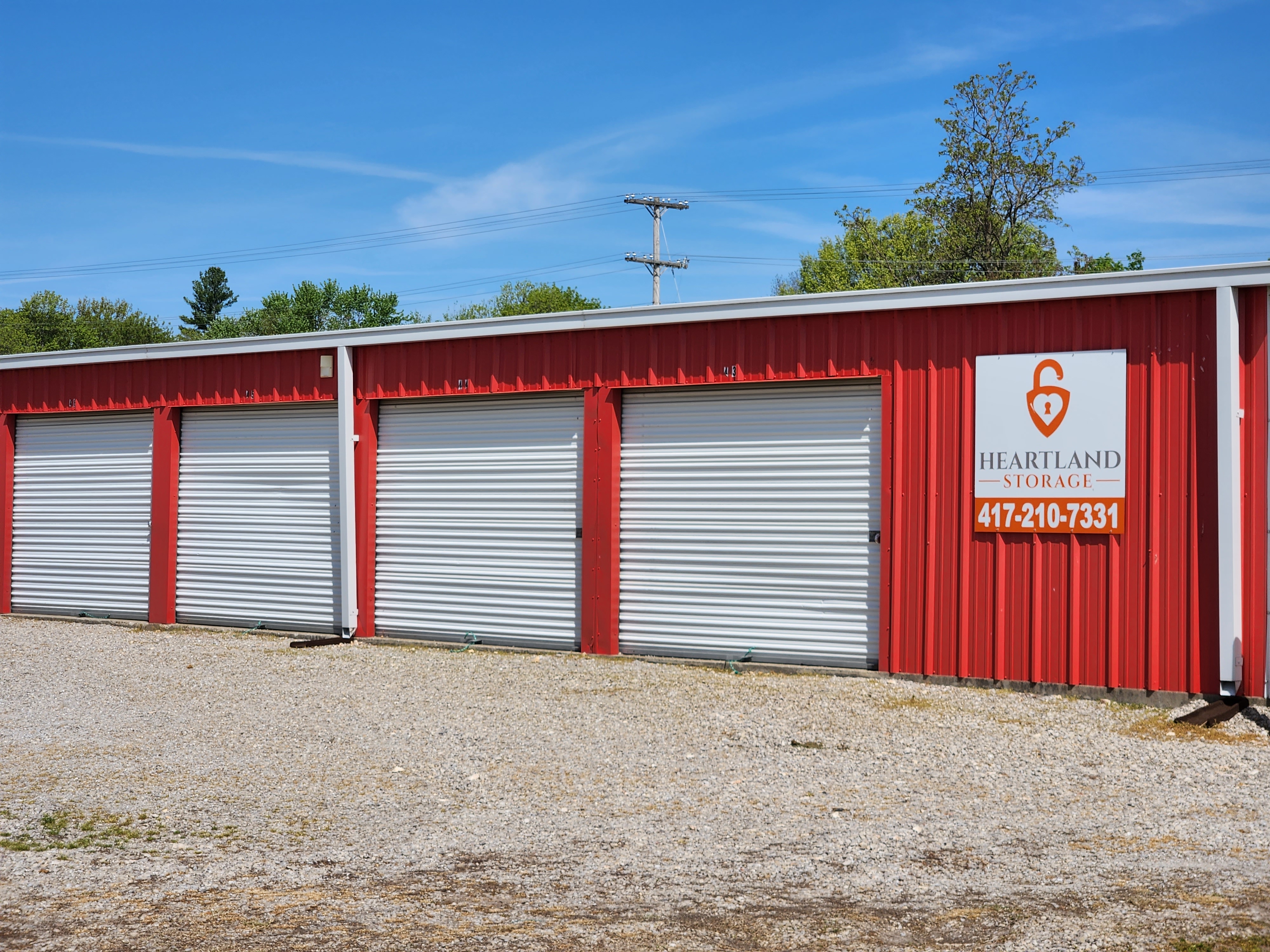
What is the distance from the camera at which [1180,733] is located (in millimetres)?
8984

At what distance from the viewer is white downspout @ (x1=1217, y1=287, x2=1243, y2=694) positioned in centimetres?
973

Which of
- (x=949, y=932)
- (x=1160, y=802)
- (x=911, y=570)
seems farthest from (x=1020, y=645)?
(x=949, y=932)

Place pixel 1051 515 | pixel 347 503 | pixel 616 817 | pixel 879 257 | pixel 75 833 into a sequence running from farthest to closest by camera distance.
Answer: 1. pixel 879 257
2. pixel 347 503
3. pixel 1051 515
4. pixel 616 817
5. pixel 75 833

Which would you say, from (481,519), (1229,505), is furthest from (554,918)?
(481,519)

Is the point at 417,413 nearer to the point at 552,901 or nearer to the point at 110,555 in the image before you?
the point at 110,555

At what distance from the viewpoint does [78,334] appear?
78.0m

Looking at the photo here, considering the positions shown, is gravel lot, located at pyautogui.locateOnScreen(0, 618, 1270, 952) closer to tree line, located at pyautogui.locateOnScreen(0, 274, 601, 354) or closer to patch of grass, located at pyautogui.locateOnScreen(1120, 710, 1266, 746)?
patch of grass, located at pyautogui.locateOnScreen(1120, 710, 1266, 746)

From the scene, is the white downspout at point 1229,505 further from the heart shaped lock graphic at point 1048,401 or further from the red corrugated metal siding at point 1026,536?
the heart shaped lock graphic at point 1048,401

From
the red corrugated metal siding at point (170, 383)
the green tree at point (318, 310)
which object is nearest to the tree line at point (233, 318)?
the green tree at point (318, 310)

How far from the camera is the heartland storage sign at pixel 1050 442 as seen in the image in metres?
10.3

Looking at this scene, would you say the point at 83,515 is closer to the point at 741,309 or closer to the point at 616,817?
the point at 741,309

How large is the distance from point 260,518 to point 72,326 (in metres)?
71.8

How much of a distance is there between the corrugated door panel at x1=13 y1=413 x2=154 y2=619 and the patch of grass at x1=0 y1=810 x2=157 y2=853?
1001 centimetres

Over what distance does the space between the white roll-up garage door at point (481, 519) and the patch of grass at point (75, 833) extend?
6.98 metres
